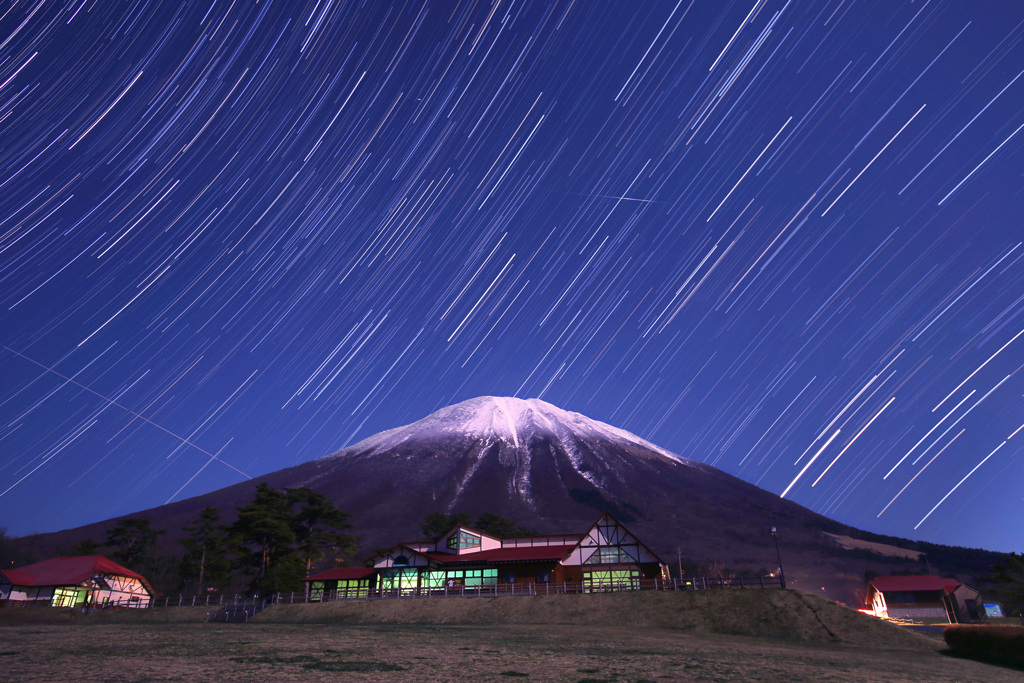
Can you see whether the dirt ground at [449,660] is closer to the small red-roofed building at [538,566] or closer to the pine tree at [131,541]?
the small red-roofed building at [538,566]

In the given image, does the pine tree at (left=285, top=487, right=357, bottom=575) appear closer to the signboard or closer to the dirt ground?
the dirt ground

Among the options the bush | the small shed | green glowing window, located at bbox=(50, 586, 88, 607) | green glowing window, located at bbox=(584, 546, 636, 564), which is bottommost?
the bush

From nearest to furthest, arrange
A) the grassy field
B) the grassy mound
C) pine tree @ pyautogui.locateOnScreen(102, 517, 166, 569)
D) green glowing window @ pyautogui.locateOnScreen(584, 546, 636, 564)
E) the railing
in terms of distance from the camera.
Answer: the grassy field, the grassy mound, the railing, green glowing window @ pyautogui.locateOnScreen(584, 546, 636, 564), pine tree @ pyautogui.locateOnScreen(102, 517, 166, 569)

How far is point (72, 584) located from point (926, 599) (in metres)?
98.6

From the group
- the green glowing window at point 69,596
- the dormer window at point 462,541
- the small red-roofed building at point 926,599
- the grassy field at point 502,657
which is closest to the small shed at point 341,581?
the dormer window at point 462,541

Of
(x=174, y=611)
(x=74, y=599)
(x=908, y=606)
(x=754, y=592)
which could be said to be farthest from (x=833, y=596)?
(x=74, y=599)

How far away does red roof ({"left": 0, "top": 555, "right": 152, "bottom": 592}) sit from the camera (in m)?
59.0

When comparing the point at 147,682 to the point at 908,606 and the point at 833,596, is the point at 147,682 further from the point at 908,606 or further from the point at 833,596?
the point at 833,596

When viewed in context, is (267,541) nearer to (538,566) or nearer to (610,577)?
(538,566)

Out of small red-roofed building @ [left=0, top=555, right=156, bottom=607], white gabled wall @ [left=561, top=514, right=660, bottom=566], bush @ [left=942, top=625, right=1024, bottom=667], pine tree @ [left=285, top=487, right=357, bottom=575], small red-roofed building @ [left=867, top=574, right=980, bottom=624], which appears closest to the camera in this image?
bush @ [left=942, top=625, right=1024, bottom=667]

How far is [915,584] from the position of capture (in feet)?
241

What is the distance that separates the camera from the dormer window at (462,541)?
5704 centimetres

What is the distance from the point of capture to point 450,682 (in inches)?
480

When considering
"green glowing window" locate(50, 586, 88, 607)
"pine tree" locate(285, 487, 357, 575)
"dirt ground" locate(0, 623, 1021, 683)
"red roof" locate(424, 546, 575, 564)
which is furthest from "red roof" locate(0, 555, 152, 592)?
"dirt ground" locate(0, 623, 1021, 683)
